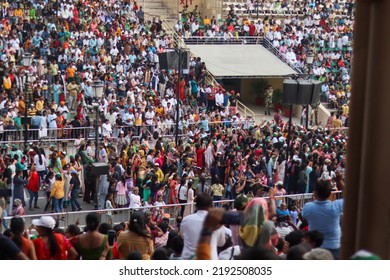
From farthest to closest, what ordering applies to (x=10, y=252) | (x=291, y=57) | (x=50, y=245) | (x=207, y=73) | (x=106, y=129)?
(x=291, y=57) < (x=207, y=73) < (x=106, y=129) < (x=50, y=245) < (x=10, y=252)

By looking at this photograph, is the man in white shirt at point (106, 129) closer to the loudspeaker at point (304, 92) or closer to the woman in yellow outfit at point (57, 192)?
the woman in yellow outfit at point (57, 192)

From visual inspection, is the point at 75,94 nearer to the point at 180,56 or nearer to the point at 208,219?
the point at 180,56

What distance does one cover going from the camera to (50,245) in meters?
9.73

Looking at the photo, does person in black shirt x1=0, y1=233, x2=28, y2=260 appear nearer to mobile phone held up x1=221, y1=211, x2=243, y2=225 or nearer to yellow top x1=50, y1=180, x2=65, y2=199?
mobile phone held up x1=221, y1=211, x2=243, y2=225

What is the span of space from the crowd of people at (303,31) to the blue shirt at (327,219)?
27.1 meters

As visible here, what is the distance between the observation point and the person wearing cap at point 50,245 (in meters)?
9.68

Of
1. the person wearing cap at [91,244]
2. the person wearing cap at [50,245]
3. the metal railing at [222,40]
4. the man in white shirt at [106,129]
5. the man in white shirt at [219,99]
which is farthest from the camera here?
the metal railing at [222,40]

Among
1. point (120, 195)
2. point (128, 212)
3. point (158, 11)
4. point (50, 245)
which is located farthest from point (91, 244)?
point (158, 11)

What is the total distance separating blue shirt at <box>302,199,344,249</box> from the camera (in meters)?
10.3

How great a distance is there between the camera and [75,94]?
94.8 ft

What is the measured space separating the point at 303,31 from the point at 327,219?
32109 mm

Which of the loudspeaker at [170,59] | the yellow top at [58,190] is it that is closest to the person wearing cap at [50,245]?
the yellow top at [58,190]

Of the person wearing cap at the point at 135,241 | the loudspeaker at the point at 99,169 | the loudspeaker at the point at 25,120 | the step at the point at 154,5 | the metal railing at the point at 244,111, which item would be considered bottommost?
the metal railing at the point at 244,111

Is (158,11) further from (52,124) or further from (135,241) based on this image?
(135,241)
